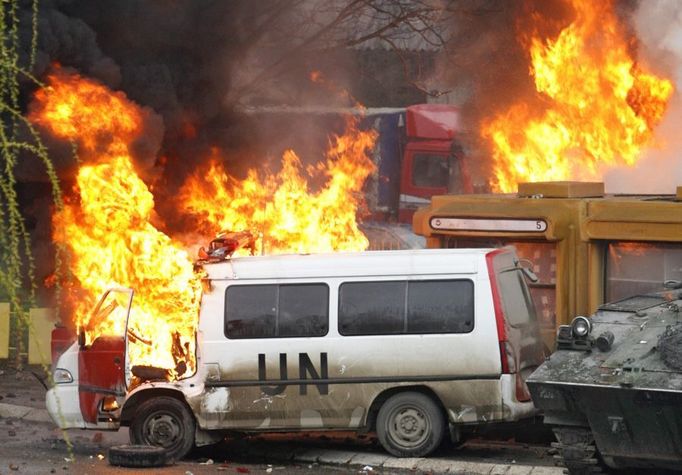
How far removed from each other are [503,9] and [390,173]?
10.2m

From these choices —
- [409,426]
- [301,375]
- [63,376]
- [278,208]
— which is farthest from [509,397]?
[278,208]

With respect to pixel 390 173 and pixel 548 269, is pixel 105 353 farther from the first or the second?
pixel 390 173

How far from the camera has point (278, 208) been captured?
1694cm

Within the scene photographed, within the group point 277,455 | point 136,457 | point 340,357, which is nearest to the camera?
point 136,457

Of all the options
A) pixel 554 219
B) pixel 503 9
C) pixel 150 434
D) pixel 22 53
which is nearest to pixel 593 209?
pixel 554 219

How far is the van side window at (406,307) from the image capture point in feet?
37.7

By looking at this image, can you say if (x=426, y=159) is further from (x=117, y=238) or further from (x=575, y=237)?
(x=575, y=237)

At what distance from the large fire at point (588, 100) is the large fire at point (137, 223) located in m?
4.29

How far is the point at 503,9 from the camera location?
21047 mm

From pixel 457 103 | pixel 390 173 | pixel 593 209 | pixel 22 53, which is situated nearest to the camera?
pixel 593 209

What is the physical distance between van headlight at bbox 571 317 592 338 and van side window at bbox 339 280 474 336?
139cm

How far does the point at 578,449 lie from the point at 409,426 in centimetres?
197

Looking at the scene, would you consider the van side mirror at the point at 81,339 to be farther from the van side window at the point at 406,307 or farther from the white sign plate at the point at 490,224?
the white sign plate at the point at 490,224

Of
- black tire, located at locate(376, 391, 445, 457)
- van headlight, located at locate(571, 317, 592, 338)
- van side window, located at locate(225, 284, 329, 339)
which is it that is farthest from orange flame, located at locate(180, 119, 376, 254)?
van headlight, located at locate(571, 317, 592, 338)
